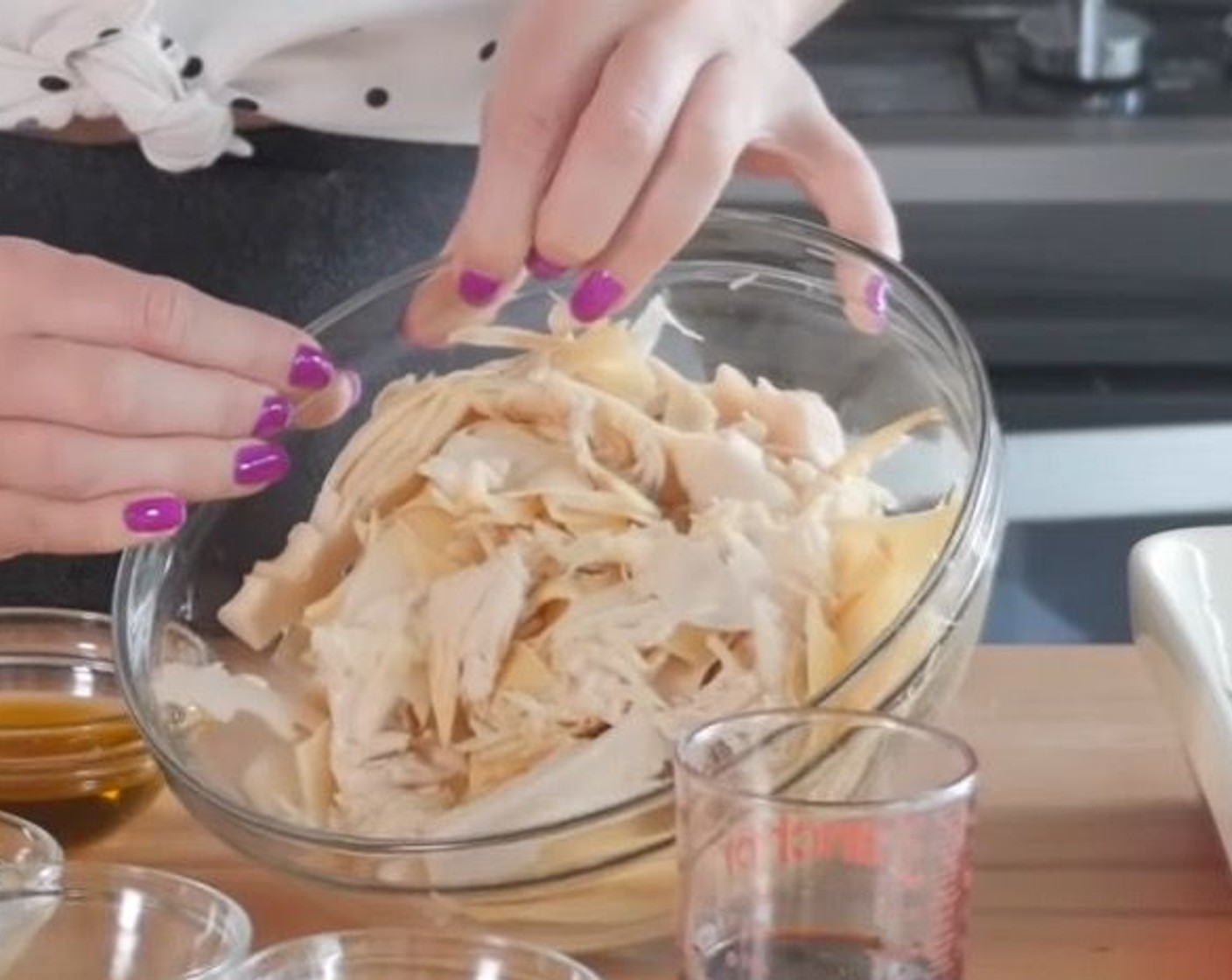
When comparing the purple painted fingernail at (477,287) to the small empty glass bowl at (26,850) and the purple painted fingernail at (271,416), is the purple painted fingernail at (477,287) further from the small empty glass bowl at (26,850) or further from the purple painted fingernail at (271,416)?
the small empty glass bowl at (26,850)

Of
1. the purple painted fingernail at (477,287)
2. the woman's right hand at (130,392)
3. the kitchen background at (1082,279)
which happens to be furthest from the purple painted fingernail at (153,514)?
the kitchen background at (1082,279)

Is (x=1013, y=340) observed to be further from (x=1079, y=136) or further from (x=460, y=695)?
(x=460, y=695)

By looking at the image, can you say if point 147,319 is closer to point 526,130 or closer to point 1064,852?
point 526,130

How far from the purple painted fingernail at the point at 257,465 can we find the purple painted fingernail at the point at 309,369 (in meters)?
0.02

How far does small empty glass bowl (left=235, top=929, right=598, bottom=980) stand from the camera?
70cm

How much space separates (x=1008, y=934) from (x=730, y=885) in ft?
0.45

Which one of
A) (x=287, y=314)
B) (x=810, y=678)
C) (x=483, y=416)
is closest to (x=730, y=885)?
(x=810, y=678)

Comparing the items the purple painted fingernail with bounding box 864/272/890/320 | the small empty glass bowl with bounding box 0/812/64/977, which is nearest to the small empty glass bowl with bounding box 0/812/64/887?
the small empty glass bowl with bounding box 0/812/64/977

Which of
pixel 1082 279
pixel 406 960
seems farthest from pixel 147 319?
pixel 1082 279

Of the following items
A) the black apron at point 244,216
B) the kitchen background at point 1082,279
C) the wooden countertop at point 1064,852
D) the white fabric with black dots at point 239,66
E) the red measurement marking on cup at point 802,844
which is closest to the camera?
the red measurement marking on cup at point 802,844

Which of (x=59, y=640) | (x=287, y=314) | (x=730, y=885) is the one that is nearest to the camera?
(x=730, y=885)

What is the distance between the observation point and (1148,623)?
2.87 ft

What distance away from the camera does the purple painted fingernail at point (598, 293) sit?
829 millimetres

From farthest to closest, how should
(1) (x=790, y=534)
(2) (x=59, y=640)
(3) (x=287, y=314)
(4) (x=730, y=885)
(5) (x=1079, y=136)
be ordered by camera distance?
1. (5) (x=1079, y=136)
2. (3) (x=287, y=314)
3. (2) (x=59, y=640)
4. (1) (x=790, y=534)
5. (4) (x=730, y=885)
